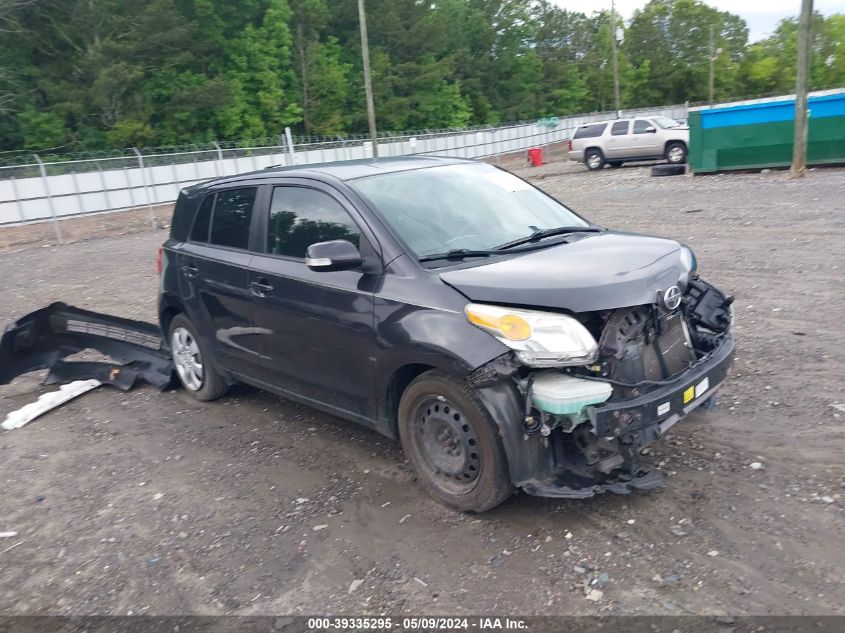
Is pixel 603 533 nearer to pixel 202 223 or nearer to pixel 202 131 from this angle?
pixel 202 223

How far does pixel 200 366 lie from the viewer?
20.8 feet

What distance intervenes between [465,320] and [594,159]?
26.6 metres

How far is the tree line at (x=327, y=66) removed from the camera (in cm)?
3931

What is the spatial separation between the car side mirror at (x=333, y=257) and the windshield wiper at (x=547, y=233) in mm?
901

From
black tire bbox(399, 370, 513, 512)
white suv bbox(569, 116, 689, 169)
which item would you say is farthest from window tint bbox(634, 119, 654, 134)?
black tire bbox(399, 370, 513, 512)

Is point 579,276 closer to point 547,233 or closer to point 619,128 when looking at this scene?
point 547,233

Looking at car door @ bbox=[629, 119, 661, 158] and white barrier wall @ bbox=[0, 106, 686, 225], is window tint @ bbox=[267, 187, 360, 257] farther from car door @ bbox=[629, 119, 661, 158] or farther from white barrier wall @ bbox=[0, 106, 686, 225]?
car door @ bbox=[629, 119, 661, 158]

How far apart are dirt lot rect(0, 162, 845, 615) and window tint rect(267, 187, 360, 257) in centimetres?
143

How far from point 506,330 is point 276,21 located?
5141 cm

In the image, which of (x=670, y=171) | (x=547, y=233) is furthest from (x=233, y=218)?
(x=670, y=171)

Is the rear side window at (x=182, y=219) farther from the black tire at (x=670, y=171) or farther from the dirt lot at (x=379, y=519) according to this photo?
the black tire at (x=670, y=171)

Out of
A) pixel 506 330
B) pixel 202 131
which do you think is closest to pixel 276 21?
pixel 202 131

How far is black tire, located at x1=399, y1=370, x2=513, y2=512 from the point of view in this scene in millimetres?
3875

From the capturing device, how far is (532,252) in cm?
448
